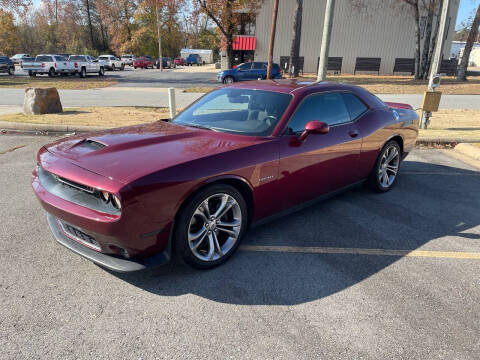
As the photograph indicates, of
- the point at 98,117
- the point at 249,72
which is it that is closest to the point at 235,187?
the point at 98,117

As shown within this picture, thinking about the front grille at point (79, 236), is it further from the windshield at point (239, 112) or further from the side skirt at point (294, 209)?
the windshield at point (239, 112)

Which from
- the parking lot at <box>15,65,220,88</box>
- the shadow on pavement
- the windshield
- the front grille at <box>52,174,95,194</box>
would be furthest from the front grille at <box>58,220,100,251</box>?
the parking lot at <box>15,65,220,88</box>

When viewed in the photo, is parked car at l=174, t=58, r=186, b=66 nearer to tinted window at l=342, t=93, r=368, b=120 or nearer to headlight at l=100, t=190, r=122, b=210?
tinted window at l=342, t=93, r=368, b=120

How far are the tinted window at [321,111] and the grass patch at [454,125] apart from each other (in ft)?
17.4

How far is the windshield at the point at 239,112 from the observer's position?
3760mm

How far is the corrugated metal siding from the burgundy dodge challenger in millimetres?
34168

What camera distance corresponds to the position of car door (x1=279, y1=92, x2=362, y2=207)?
3.69 meters

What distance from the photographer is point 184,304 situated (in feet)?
9.18

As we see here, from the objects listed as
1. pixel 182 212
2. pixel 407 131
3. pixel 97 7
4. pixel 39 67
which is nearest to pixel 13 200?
pixel 182 212

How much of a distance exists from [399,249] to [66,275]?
3.17 m

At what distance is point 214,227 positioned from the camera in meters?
3.21

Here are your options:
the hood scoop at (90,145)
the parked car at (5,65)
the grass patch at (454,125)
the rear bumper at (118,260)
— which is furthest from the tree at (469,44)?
the parked car at (5,65)

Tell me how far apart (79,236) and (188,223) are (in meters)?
0.89

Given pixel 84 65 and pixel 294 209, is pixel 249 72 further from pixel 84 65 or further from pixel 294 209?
pixel 294 209
